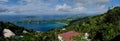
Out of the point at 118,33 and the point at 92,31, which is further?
the point at 92,31

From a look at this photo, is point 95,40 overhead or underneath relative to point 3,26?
underneath

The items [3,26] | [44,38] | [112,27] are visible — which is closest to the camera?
[44,38]

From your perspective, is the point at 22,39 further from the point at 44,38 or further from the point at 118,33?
the point at 118,33

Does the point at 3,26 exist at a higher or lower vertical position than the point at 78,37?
higher

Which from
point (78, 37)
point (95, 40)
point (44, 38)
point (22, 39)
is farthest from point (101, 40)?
point (22, 39)

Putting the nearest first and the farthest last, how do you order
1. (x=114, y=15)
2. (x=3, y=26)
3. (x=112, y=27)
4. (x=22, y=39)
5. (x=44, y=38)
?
(x=22, y=39) < (x=44, y=38) < (x=3, y=26) < (x=112, y=27) < (x=114, y=15)

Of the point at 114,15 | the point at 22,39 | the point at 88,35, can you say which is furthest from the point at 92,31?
the point at 22,39

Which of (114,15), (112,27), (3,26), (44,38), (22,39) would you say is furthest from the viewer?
(114,15)

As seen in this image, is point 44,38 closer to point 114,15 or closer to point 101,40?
point 101,40

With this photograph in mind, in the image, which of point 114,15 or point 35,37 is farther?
point 114,15
